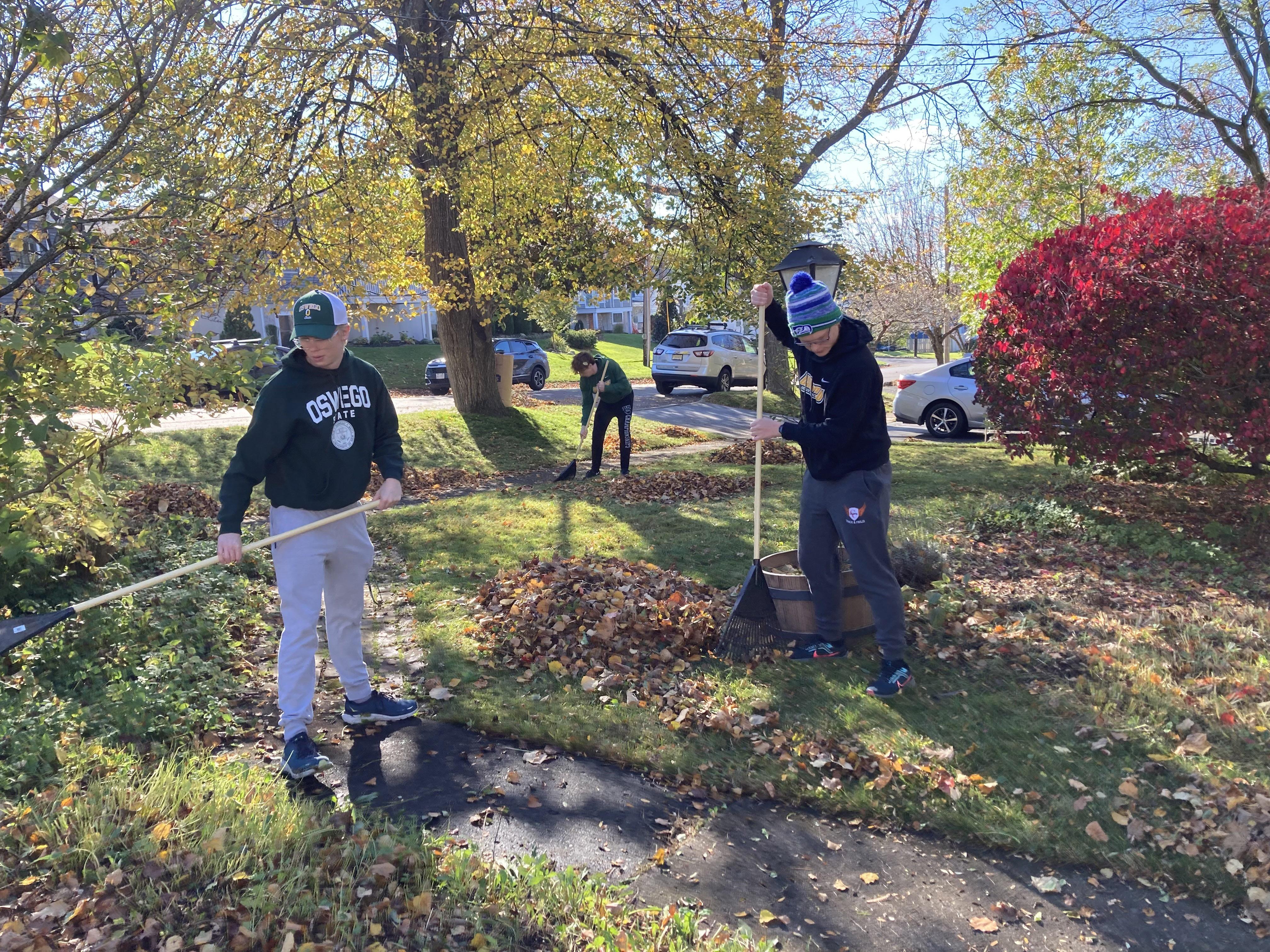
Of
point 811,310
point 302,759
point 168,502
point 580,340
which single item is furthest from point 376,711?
point 580,340

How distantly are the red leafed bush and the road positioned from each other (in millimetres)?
5496

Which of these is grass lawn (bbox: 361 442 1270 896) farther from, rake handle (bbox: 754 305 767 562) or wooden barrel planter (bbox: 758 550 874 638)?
rake handle (bbox: 754 305 767 562)

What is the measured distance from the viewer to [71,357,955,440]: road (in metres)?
15.2

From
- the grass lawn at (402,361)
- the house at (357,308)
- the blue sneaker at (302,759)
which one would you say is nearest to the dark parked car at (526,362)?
the grass lawn at (402,361)

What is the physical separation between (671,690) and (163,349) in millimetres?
3671

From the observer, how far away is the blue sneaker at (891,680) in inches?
174

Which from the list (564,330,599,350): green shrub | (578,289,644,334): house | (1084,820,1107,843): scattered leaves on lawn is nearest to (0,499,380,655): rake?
(1084,820,1107,843): scattered leaves on lawn

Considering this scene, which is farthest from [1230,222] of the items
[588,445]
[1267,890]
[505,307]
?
[505,307]

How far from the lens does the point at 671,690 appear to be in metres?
4.53

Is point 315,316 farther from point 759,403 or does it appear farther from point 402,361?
point 402,361

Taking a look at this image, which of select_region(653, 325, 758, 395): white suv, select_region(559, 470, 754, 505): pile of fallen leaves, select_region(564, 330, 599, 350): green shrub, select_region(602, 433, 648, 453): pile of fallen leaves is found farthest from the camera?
select_region(564, 330, 599, 350): green shrub

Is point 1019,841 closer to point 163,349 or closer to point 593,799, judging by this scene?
point 593,799

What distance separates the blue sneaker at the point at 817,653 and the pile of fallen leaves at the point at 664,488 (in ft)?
15.6

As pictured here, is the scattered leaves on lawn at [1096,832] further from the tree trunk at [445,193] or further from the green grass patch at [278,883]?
the tree trunk at [445,193]
